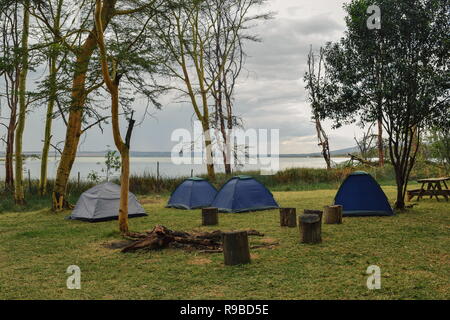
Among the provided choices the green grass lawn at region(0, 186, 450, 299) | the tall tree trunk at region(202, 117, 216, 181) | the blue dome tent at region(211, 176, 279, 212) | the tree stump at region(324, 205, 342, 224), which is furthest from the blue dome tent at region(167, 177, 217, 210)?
the tall tree trunk at region(202, 117, 216, 181)

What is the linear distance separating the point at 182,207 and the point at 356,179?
634 cm

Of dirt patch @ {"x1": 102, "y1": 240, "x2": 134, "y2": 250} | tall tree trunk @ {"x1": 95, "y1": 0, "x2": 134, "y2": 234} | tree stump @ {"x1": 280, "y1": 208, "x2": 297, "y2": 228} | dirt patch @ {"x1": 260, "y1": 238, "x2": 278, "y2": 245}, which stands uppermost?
tall tree trunk @ {"x1": 95, "y1": 0, "x2": 134, "y2": 234}

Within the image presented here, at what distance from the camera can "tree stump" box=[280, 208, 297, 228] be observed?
1054 cm

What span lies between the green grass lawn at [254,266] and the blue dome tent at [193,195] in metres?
4.17

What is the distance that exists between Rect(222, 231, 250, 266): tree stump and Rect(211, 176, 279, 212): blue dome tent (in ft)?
22.7

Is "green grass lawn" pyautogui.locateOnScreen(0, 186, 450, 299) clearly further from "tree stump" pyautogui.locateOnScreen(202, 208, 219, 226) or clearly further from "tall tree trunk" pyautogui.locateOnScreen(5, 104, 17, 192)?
"tall tree trunk" pyautogui.locateOnScreen(5, 104, 17, 192)

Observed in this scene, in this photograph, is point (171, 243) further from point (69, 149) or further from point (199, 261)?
point (69, 149)

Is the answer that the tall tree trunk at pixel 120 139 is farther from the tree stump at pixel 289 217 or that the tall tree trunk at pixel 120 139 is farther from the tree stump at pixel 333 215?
the tree stump at pixel 333 215

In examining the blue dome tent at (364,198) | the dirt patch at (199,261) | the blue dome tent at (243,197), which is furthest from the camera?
the blue dome tent at (243,197)

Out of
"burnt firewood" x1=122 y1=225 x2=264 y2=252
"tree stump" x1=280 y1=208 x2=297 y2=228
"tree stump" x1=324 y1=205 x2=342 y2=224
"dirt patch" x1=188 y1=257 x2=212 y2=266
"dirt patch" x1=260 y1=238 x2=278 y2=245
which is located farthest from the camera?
"tree stump" x1=324 y1=205 x2=342 y2=224

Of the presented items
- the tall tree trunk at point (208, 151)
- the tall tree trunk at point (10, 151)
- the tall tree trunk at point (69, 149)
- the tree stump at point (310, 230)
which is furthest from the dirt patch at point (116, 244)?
the tall tree trunk at point (208, 151)

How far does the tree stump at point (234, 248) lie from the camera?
6.79 metres
